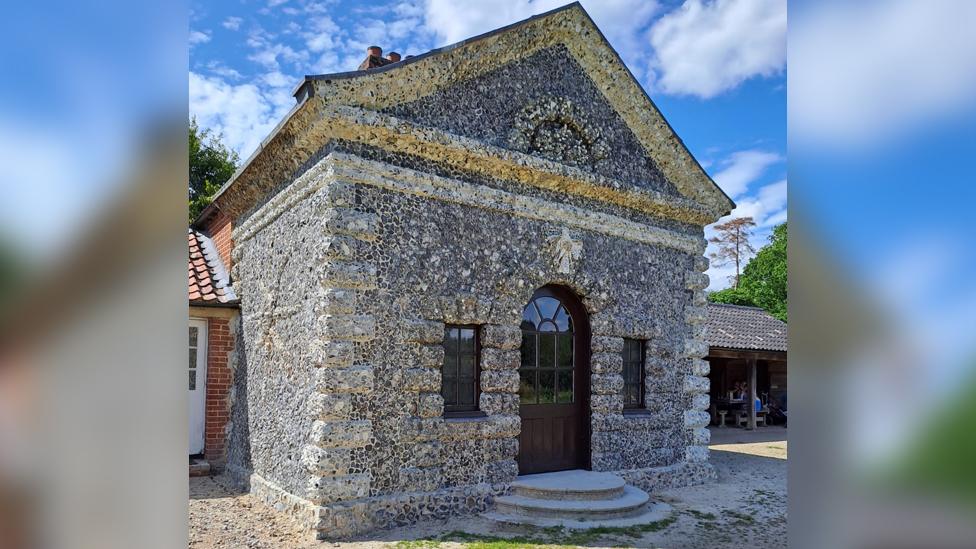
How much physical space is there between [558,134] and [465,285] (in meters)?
2.86

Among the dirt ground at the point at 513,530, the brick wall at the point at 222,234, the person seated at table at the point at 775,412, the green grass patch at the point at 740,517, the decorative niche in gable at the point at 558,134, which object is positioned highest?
the decorative niche in gable at the point at 558,134

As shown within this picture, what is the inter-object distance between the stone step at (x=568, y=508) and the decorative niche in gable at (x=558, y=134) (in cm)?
455

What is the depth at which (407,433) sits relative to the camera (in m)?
7.36

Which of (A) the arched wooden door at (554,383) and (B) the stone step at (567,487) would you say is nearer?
(B) the stone step at (567,487)

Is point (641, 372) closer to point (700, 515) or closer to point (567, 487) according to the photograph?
point (700, 515)

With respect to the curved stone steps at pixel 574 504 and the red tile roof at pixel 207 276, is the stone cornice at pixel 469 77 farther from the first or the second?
the curved stone steps at pixel 574 504

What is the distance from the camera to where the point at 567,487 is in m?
8.04

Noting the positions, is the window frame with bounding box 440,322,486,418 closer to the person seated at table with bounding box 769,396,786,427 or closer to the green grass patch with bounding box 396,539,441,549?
the green grass patch with bounding box 396,539,441,549

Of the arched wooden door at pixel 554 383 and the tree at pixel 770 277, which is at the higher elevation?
the tree at pixel 770 277

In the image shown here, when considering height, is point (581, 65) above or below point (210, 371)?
above

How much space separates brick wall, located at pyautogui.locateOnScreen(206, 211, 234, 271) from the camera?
11.1 metres

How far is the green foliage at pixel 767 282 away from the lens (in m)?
34.2
